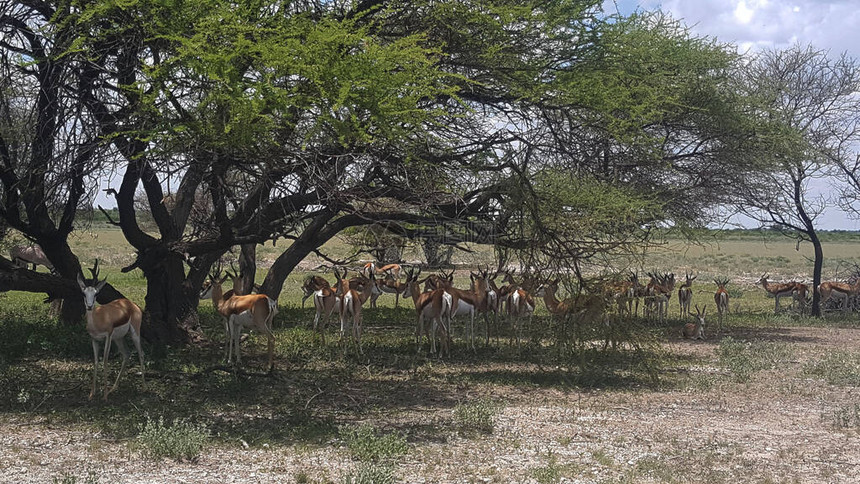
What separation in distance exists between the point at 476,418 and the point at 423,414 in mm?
923

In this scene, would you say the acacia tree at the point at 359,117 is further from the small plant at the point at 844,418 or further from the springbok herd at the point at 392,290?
the small plant at the point at 844,418

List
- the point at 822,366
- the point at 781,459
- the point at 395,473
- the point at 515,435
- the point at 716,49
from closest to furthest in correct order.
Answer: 1. the point at 395,473
2. the point at 781,459
3. the point at 515,435
4. the point at 822,366
5. the point at 716,49

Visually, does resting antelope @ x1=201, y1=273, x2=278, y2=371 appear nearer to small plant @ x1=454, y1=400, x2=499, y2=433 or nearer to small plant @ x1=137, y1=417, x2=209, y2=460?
small plant @ x1=454, y1=400, x2=499, y2=433

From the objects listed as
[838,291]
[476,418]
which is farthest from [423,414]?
[838,291]

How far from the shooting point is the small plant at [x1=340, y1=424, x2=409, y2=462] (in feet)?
24.5

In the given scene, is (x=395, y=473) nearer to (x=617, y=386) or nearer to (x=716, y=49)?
(x=617, y=386)

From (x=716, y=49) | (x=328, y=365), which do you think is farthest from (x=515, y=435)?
(x=716, y=49)

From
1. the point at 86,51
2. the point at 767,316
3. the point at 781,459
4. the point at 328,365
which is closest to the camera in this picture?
the point at 781,459

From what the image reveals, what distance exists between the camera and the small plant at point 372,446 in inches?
295

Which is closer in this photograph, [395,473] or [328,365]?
[395,473]

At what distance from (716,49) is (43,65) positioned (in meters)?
13.4

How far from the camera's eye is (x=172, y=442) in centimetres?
737

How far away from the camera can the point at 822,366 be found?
13.4 meters

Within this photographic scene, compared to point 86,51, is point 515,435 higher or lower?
lower
